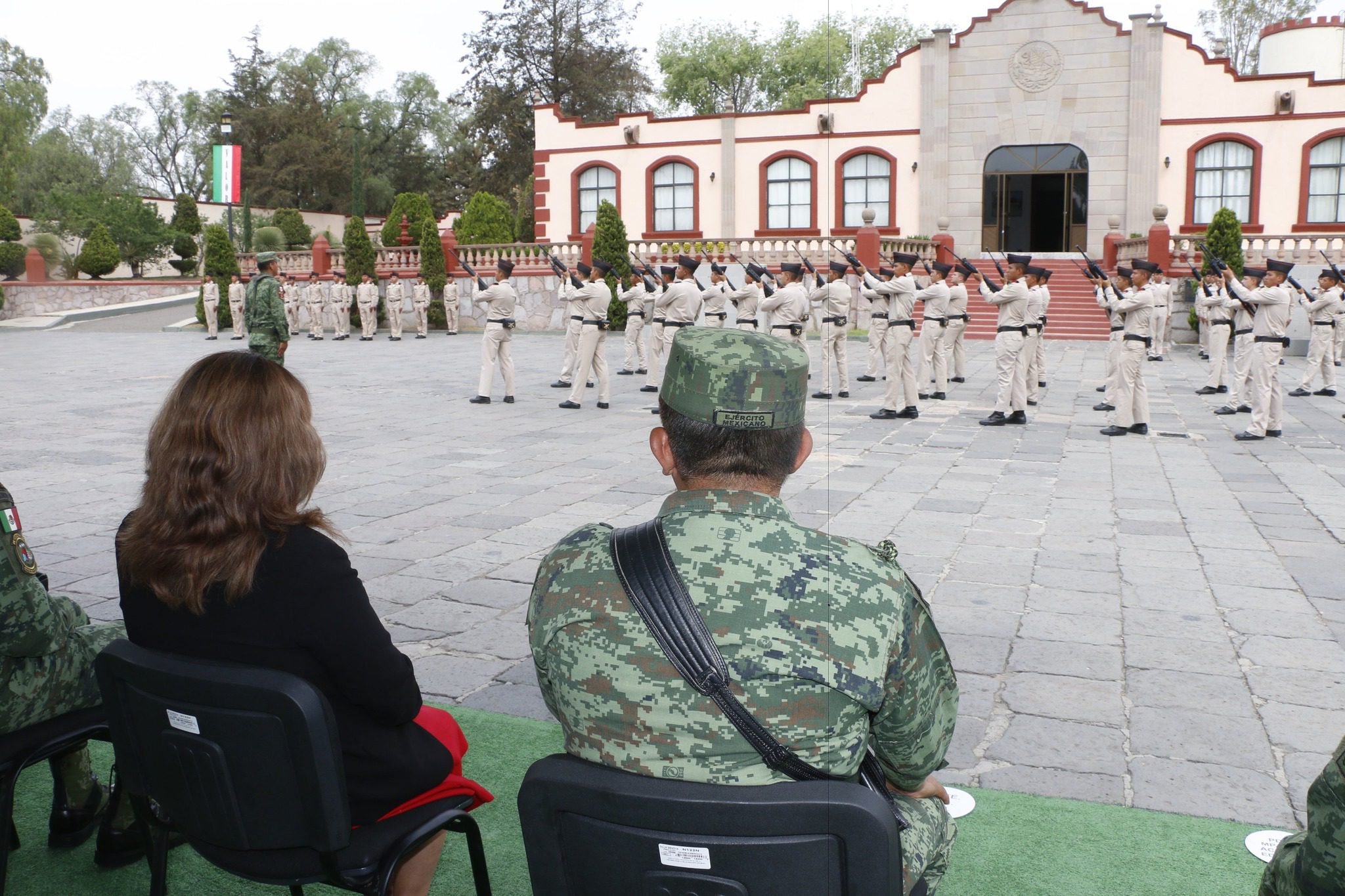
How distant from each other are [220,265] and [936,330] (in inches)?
815

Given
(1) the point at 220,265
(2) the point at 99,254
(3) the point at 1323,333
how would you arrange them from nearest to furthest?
1. (3) the point at 1323,333
2. (1) the point at 220,265
3. (2) the point at 99,254

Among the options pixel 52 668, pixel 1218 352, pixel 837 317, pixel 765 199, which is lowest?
pixel 52 668

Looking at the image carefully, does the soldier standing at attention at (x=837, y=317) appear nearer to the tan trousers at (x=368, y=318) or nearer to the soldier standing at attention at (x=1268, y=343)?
the soldier standing at attention at (x=1268, y=343)

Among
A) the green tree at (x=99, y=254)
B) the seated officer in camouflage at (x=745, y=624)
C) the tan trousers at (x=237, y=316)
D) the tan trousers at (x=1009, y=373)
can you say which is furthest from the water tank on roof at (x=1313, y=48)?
the green tree at (x=99, y=254)

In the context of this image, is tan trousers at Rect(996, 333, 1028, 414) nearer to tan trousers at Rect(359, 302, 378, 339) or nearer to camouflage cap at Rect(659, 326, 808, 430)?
camouflage cap at Rect(659, 326, 808, 430)

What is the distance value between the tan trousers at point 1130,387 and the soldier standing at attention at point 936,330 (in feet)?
9.78

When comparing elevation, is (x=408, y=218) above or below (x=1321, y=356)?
above

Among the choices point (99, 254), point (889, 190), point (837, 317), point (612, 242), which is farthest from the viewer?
point (99, 254)

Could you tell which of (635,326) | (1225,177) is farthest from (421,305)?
(1225,177)

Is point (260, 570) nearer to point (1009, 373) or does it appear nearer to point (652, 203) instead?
point (1009, 373)

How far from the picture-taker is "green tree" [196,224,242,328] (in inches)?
1089

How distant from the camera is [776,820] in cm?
159

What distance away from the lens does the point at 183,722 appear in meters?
2.15

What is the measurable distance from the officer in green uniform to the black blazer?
9.63 m
